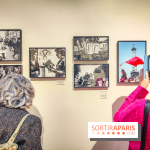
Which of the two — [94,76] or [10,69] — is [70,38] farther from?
[10,69]

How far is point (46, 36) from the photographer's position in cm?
205

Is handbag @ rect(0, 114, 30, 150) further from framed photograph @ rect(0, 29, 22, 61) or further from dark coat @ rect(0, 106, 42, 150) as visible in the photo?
framed photograph @ rect(0, 29, 22, 61)

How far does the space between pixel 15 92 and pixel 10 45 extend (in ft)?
3.17

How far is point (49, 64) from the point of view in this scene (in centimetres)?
205

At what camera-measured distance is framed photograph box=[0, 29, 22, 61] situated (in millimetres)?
2023

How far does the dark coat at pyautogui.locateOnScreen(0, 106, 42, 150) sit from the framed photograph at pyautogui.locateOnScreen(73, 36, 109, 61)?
1053 millimetres

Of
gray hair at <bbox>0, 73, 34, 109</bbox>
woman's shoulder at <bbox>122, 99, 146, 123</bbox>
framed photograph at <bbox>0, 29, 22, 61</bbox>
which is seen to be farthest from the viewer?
framed photograph at <bbox>0, 29, 22, 61</bbox>

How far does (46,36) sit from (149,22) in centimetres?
130

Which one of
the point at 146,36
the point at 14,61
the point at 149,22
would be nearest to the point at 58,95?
the point at 14,61

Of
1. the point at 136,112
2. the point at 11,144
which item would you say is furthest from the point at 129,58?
the point at 11,144

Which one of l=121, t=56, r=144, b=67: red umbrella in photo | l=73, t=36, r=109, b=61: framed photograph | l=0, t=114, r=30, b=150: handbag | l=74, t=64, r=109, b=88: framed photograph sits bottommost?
l=0, t=114, r=30, b=150: handbag

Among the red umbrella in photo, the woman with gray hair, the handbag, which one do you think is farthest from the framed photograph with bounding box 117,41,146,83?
the handbag

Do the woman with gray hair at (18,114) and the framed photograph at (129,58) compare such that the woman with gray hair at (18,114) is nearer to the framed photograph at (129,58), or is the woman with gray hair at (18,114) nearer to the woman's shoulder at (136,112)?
the woman's shoulder at (136,112)

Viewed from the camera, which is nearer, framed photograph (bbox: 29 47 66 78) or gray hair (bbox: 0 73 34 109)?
gray hair (bbox: 0 73 34 109)
